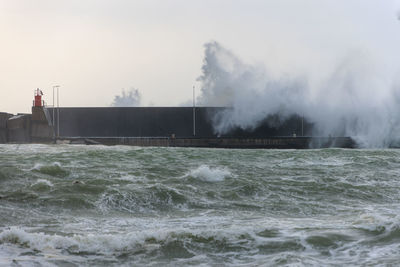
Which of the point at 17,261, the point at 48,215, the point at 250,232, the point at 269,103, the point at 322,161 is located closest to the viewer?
the point at 17,261

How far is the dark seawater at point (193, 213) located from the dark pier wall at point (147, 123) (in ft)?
70.4

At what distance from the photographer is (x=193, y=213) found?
31.1ft

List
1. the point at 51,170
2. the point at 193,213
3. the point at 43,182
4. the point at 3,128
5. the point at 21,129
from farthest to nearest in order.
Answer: the point at 3,128
the point at 21,129
the point at 51,170
the point at 43,182
the point at 193,213

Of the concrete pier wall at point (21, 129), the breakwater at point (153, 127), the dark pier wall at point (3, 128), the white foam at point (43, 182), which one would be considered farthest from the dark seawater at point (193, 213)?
the dark pier wall at point (3, 128)

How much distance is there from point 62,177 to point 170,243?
6383mm

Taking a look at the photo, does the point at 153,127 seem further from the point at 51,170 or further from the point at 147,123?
the point at 51,170

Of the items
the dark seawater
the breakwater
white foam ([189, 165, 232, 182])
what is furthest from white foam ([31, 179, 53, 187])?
the breakwater

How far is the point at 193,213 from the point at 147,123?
29.6m

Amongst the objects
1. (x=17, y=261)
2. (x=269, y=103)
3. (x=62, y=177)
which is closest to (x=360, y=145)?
(x=269, y=103)

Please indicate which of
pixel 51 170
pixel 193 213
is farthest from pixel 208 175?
pixel 193 213

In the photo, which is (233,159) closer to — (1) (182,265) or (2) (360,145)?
(1) (182,265)

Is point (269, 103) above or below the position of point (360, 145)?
above

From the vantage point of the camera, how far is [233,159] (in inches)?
728

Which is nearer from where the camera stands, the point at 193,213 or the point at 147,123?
the point at 193,213
